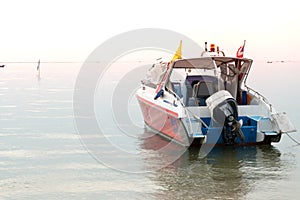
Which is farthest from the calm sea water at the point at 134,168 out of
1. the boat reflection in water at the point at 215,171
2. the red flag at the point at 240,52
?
the red flag at the point at 240,52

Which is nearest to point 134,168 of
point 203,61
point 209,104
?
point 209,104

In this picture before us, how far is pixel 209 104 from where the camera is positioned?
12570 millimetres

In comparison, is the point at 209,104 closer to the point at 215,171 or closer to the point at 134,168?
the point at 215,171

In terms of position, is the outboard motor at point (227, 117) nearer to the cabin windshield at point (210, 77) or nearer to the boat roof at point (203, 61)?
the cabin windshield at point (210, 77)

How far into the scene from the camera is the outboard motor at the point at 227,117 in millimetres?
12047

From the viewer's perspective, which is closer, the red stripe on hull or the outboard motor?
the outboard motor

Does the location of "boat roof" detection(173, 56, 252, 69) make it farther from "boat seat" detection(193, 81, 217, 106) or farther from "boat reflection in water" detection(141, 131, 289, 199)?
"boat reflection in water" detection(141, 131, 289, 199)

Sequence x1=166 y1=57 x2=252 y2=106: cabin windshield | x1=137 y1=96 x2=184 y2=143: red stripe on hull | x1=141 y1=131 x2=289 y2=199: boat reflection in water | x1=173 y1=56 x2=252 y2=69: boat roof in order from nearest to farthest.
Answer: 1. x1=141 y1=131 x2=289 y2=199: boat reflection in water
2. x1=137 y1=96 x2=184 y2=143: red stripe on hull
3. x1=173 y1=56 x2=252 y2=69: boat roof
4. x1=166 y1=57 x2=252 y2=106: cabin windshield

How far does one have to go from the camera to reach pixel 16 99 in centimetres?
2625

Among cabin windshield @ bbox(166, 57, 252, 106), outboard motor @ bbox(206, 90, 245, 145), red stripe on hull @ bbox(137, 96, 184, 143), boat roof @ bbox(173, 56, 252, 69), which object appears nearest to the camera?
outboard motor @ bbox(206, 90, 245, 145)

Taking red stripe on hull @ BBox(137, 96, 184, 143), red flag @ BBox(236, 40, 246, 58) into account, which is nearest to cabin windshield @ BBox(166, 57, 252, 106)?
red flag @ BBox(236, 40, 246, 58)

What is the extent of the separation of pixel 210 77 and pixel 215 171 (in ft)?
16.6

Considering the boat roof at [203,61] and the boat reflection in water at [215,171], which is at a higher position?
the boat roof at [203,61]

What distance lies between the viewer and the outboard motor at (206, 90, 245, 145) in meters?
12.0
